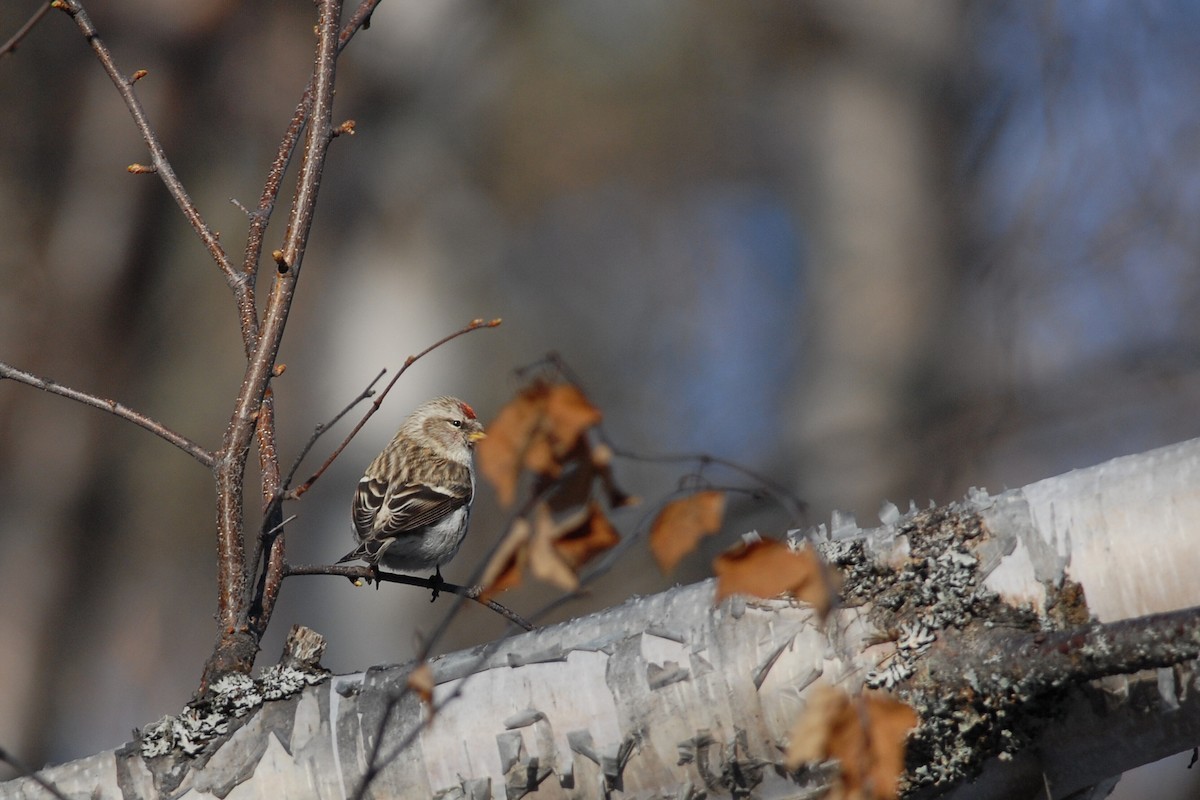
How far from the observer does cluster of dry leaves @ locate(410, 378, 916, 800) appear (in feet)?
4.02

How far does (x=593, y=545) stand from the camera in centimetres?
129

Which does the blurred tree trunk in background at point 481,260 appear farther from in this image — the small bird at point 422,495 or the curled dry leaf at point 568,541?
the curled dry leaf at point 568,541

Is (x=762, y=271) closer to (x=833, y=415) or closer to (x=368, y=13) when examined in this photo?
(x=833, y=415)

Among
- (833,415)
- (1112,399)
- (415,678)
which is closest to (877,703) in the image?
(415,678)

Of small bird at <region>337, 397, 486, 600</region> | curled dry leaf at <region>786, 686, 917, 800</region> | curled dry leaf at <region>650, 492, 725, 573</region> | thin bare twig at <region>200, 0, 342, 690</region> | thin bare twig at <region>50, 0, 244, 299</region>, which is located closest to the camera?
curled dry leaf at <region>786, 686, 917, 800</region>

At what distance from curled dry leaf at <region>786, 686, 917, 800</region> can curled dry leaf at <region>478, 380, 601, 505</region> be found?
0.40 metres

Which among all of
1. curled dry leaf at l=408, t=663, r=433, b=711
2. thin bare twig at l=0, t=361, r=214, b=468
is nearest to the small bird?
thin bare twig at l=0, t=361, r=214, b=468

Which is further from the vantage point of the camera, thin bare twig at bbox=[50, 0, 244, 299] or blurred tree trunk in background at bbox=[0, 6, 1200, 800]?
blurred tree trunk in background at bbox=[0, 6, 1200, 800]

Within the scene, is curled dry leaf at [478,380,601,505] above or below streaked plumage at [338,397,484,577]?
below

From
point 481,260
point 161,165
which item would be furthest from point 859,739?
point 481,260

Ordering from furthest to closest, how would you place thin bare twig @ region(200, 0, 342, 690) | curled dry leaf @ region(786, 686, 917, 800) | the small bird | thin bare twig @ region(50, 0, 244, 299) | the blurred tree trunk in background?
the blurred tree trunk in background → the small bird → thin bare twig @ region(50, 0, 244, 299) → thin bare twig @ region(200, 0, 342, 690) → curled dry leaf @ region(786, 686, 917, 800)

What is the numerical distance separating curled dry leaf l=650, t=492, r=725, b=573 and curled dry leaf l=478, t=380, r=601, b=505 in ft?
0.50

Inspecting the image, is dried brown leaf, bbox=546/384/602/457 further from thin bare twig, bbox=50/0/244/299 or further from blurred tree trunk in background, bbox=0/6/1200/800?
blurred tree trunk in background, bbox=0/6/1200/800

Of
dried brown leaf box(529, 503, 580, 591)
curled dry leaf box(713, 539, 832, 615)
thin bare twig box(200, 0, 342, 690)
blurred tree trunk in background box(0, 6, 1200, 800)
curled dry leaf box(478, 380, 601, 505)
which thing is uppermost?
blurred tree trunk in background box(0, 6, 1200, 800)
